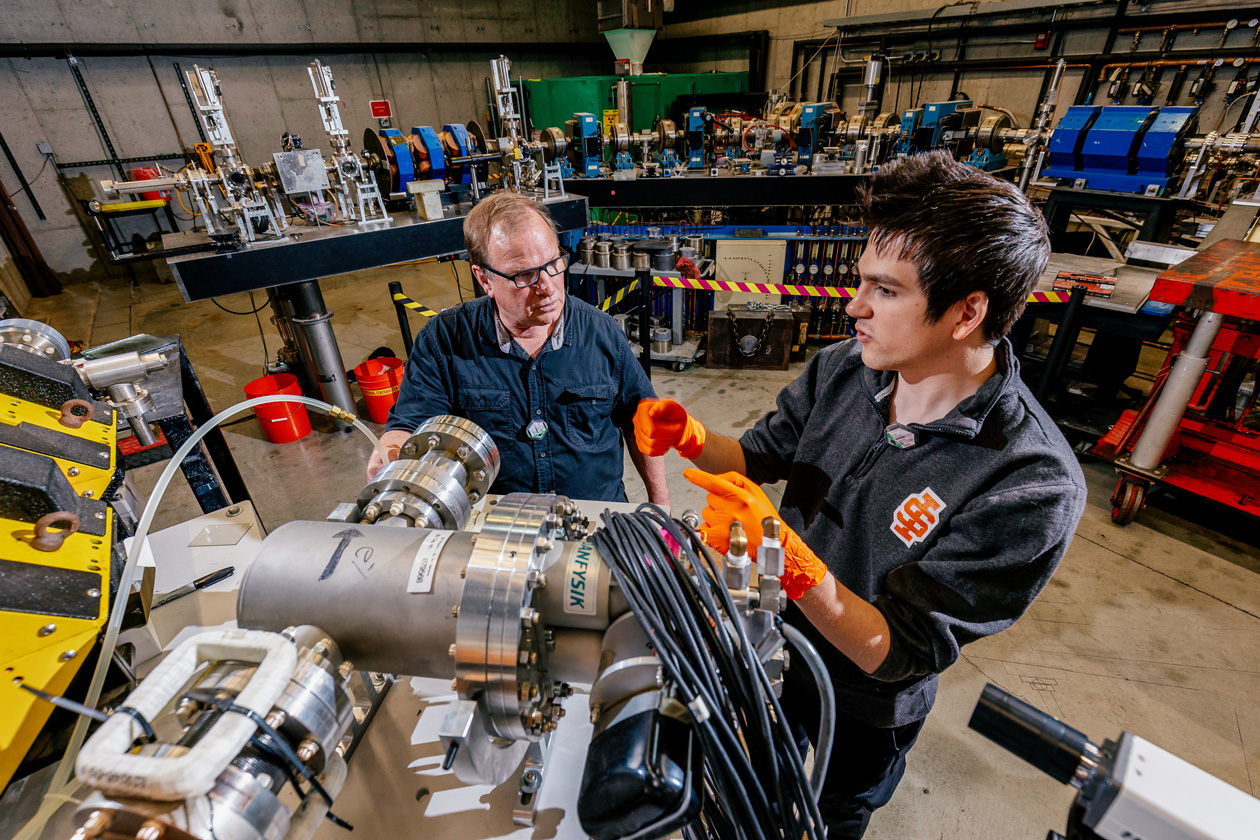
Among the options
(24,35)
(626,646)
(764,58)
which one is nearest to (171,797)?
(626,646)

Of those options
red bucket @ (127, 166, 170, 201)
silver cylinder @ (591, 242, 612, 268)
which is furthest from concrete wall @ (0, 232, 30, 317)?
silver cylinder @ (591, 242, 612, 268)

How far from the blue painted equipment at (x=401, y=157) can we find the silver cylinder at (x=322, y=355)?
115 centimetres

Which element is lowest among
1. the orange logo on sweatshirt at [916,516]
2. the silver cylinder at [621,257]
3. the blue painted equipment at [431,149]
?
the silver cylinder at [621,257]

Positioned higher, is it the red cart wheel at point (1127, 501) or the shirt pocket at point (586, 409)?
the shirt pocket at point (586, 409)

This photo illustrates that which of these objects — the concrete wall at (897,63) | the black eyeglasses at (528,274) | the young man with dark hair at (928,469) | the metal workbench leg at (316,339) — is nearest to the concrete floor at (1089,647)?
the metal workbench leg at (316,339)

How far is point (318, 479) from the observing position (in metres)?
3.38

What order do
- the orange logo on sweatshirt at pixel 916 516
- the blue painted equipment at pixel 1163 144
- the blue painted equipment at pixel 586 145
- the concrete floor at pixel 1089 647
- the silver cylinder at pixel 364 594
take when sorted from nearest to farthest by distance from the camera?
the silver cylinder at pixel 364 594 → the orange logo on sweatshirt at pixel 916 516 → the concrete floor at pixel 1089 647 → the blue painted equipment at pixel 1163 144 → the blue painted equipment at pixel 586 145

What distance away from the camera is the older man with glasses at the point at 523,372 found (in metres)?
1.64

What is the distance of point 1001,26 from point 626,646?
7786mm

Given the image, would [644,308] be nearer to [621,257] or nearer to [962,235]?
[621,257]

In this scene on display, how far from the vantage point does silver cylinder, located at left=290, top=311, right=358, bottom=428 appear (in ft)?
11.5

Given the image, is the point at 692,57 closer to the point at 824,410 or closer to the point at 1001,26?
the point at 1001,26

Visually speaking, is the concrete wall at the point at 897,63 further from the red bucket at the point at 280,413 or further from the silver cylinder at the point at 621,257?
the red bucket at the point at 280,413

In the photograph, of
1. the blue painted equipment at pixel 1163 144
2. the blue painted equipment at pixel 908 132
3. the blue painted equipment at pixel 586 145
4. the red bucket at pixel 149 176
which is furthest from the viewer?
the red bucket at pixel 149 176
